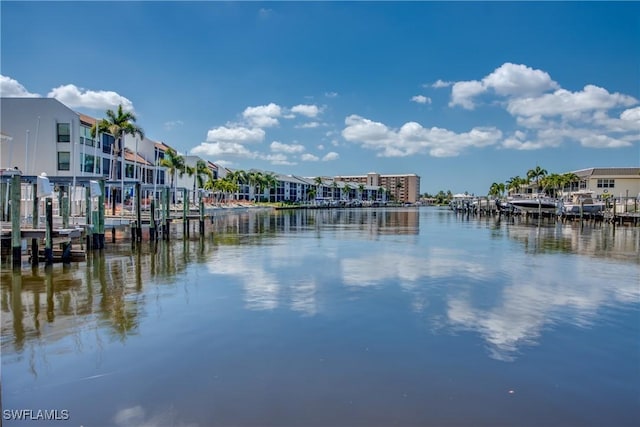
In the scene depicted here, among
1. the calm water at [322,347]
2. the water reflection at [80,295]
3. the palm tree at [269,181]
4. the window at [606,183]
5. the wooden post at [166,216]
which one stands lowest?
the calm water at [322,347]

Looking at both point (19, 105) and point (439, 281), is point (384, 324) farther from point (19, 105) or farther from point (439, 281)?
point (19, 105)

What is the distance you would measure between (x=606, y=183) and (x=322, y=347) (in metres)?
92.4

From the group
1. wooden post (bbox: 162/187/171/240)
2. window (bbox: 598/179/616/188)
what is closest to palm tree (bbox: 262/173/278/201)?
window (bbox: 598/179/616/188)

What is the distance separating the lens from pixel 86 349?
9414mm

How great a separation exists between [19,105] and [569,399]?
5459 cm

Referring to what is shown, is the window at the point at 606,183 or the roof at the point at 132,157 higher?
the roof at the point at 132,157

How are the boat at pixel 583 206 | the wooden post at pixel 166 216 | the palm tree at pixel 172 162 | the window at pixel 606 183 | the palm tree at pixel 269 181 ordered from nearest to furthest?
the wooden post at pixel 166 216
the boat at pixel 583 206
the palm tree at pixel 172 162
the window at pixel 606 183
the palm tree at pixel 269 181

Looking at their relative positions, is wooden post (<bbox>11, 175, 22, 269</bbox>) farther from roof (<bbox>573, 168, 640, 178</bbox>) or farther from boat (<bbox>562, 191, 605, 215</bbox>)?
roof (<bbox>573, 168, 640, 178</bbox>)

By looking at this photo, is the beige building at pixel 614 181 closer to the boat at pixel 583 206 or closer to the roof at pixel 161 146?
the boat at pixel 583 206

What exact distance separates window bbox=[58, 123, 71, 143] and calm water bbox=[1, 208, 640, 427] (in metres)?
35.0

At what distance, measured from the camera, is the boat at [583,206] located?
64.9 metres

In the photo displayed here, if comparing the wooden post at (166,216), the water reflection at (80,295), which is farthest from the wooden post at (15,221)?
the wooden post at (166,216)

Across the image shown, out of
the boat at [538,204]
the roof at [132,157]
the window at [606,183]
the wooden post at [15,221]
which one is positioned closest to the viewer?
the wooden post at [15,221]

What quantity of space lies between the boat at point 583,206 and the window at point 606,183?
20.1m
